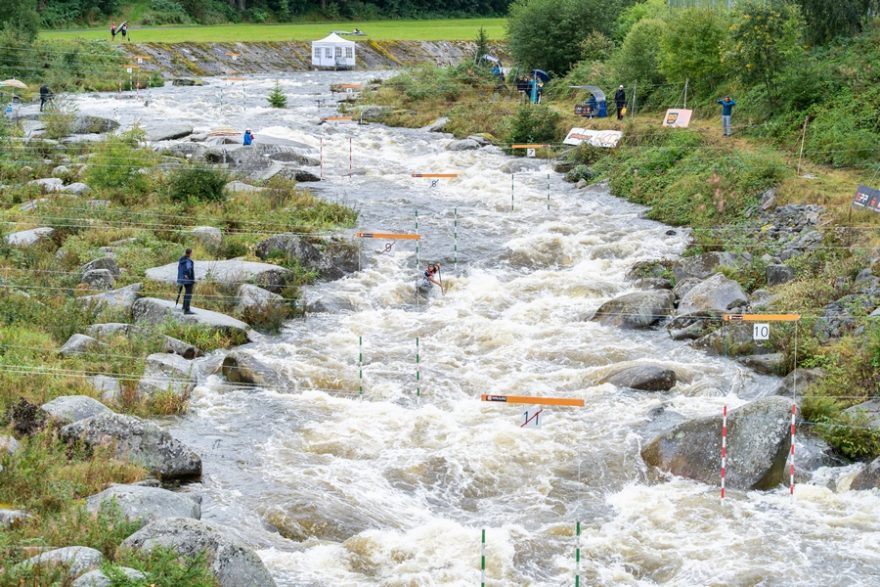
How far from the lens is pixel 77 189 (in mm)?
32531

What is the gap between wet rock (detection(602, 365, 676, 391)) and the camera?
2039cm

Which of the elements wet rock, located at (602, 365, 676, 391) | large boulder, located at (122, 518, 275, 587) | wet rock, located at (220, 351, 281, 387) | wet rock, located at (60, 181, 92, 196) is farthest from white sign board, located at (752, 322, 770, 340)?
wet rock, located at (60, 181, 92, 196)

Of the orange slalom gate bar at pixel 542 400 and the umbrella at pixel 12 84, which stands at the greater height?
the umbrella at pixel 12 84

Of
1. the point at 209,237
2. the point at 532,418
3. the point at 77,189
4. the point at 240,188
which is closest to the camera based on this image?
the point at 532,418

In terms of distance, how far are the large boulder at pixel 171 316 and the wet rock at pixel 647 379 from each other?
305 inches

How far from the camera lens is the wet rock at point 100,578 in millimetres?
11336


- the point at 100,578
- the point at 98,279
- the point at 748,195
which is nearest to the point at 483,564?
the point at 100,578

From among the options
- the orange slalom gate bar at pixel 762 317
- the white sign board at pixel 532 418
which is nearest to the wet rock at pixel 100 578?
the white sign board at pixel 532 418

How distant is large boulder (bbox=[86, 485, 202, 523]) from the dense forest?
69.1 metres

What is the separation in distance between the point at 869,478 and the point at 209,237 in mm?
17337

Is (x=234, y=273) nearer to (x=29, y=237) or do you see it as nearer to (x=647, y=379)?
(x=29, y=237)

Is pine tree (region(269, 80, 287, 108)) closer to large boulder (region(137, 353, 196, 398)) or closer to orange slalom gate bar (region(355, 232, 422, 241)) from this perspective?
orange slalom gate bar (region(355, 232, 422, 241))

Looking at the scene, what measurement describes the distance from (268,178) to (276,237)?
7895 millimetres

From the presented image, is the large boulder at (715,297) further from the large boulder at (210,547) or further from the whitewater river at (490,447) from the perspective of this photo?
the large boulder at (210,547)
